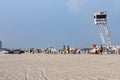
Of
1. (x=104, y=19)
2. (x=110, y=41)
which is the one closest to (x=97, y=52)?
(x=110, y=41)

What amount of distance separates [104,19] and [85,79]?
2195 inches

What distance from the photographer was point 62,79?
1346cm

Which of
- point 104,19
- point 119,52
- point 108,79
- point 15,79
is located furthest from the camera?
point 104,19

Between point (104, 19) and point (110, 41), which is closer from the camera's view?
point (110, 41)

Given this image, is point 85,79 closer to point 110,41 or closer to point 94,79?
point 94,79

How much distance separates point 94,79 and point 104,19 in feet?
183

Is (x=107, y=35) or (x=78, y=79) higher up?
(x=107, y=35)

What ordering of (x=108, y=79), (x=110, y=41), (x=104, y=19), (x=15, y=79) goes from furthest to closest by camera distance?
(x=104, y=19) < (x=110, y=41) < (x=15, y=79) < (x=108, y=79)

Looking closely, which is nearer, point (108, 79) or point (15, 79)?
point (108, 79)

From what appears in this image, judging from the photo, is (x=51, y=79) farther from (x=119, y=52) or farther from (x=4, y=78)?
(x=119, y=52)

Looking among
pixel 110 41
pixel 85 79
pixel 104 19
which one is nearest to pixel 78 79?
pixel 85 79

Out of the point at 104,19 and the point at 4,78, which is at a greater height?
the point at 104,19

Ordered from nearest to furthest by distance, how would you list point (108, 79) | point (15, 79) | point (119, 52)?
1. point (108, 79)
2. point (15, 79)
3. point (119, 52)

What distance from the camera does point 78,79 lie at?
13.3 m
